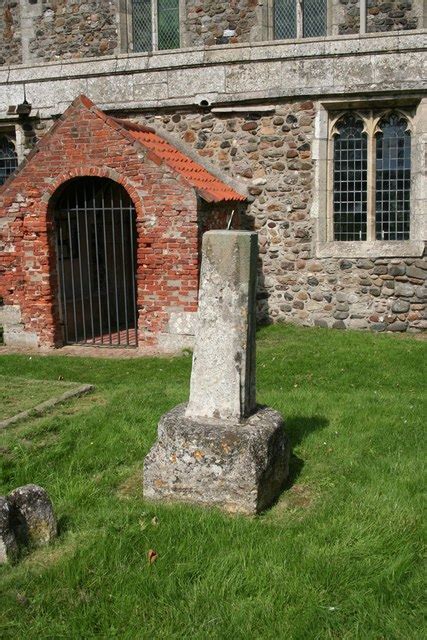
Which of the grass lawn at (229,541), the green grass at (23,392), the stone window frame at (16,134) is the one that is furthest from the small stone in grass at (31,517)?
the stone window frame at (16,134)

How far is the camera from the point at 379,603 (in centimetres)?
384

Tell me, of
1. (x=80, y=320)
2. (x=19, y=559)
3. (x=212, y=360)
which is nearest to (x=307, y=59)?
(x=80, y=320)

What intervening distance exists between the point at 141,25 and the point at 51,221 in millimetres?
7165

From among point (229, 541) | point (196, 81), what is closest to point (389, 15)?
point (196, 81)

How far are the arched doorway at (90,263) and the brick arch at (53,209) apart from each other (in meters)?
0.14

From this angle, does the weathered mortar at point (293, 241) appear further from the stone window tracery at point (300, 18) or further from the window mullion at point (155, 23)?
the window mullion at point (155, 23)

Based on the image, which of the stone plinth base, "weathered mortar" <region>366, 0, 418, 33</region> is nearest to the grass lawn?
the stone plinth base

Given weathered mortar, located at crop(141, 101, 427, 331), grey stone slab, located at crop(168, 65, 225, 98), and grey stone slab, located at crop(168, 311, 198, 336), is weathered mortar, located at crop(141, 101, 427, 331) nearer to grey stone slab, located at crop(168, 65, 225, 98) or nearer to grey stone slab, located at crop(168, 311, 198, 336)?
grey stone slab, located at crop(168, 65, 225, 98)

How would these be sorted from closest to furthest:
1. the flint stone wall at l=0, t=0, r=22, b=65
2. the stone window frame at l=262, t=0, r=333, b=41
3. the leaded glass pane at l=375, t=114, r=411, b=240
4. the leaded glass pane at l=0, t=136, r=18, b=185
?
the leaded glass pane at l=375, t=114, r=411, b=240 → the leaded glass pane at l=0, t=136, r=18, b=185 → the stone window frame at l=262, t=0, r=333, b=41 → the flint stone wall at l=0, t=0, r=22, b=65

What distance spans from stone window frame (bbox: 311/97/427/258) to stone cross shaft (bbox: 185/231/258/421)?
7166mm

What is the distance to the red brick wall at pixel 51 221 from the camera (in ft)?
35.1

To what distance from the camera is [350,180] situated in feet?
40.0

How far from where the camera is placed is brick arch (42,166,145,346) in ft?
35.6

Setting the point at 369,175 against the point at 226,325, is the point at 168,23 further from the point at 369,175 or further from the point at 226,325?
the point at 226,325
